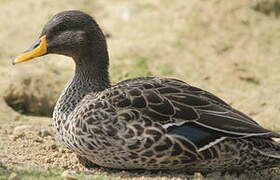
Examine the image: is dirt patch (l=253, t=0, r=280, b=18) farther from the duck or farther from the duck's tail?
the duck's tail

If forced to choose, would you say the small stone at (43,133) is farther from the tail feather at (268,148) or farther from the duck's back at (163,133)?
the tail feather at (268,148)

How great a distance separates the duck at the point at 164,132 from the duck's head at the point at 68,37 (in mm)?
615

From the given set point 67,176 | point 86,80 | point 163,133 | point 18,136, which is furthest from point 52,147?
point 67,176

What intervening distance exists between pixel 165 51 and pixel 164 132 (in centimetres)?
444

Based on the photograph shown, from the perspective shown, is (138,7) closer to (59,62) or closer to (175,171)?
(59,62)

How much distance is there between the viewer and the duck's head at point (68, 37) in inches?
276

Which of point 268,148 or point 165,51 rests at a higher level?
point 165,51

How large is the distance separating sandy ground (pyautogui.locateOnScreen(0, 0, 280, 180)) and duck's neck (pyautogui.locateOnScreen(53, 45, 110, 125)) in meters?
0.88

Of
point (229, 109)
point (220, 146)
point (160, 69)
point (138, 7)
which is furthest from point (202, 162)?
point (138, 7)

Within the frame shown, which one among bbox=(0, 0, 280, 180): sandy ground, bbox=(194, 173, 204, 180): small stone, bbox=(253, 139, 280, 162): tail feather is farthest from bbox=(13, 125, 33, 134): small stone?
bbox=(253, 139, 280, 162): tail feather

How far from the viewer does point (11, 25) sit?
11234 mm

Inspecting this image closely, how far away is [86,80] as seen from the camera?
703 cm

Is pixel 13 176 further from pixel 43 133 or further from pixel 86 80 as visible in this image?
pixel 43 133

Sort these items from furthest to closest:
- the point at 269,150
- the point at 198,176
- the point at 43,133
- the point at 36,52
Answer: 1. the point at 43,133
2. the point at 36,52
3. the point at 269,150
4. the point at 198,176
